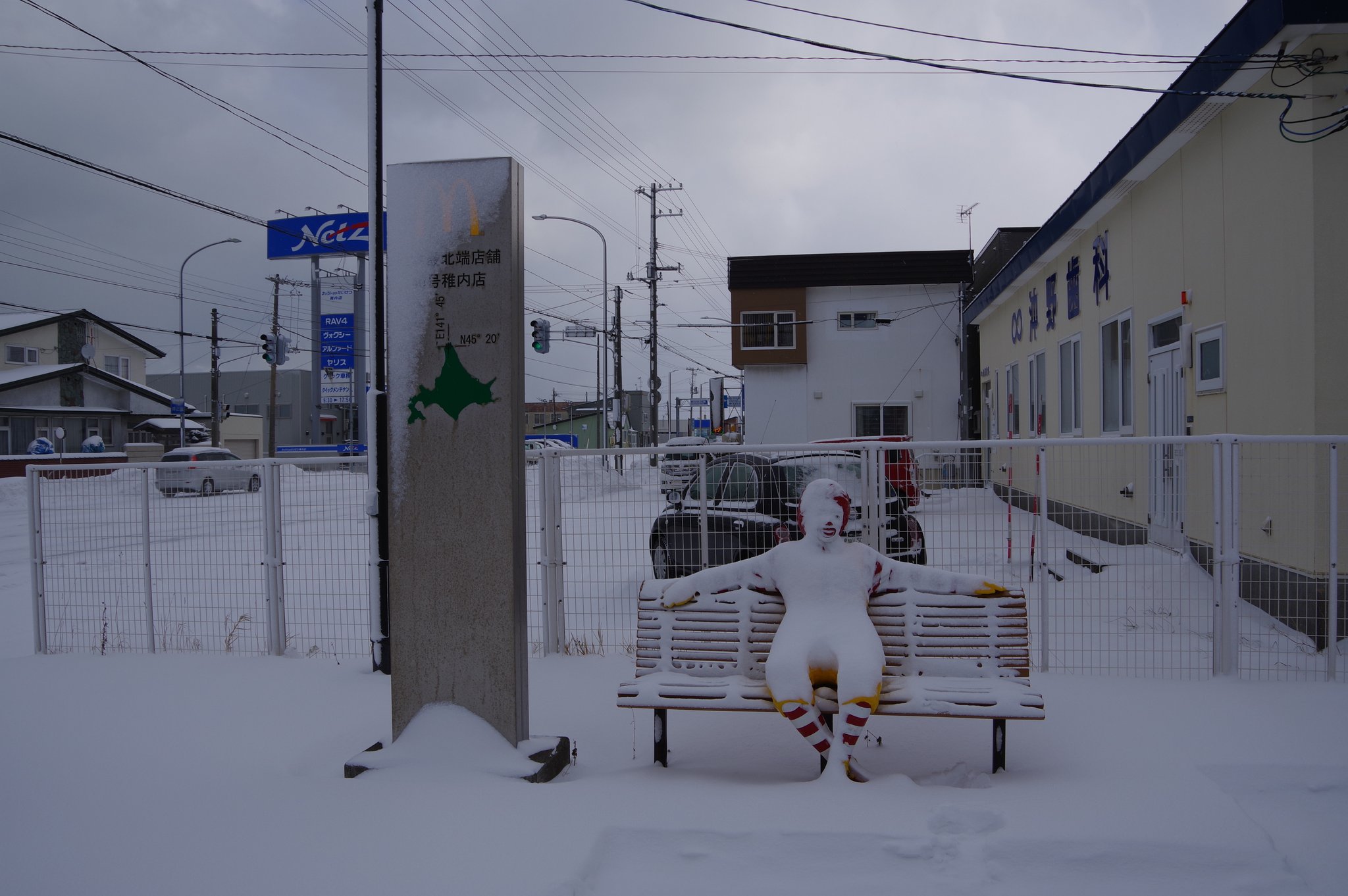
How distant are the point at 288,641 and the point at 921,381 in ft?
86.0

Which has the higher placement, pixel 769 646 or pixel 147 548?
pixel 147 548

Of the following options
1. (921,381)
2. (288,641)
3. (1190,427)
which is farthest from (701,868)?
(921,381)

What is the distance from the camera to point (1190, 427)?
915 centimetres

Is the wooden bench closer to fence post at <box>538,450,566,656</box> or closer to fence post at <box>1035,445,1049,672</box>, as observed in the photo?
fence post at <box>1035,445,1049,672</box>

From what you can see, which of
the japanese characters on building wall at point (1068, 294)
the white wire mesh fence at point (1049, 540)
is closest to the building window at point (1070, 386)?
the japanese characters on building wall at point (1068, 294)

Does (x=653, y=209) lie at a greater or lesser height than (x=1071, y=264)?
greater

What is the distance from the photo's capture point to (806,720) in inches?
150

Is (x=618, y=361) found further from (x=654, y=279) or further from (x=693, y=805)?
(x=693, y=805)

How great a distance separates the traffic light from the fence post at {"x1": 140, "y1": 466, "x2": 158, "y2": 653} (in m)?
21.8

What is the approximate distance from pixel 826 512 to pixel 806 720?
98 centimetres

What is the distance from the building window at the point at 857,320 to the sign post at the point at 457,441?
2743 centimetres

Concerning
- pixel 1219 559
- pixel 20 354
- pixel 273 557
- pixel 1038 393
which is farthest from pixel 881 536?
pixel 20 354

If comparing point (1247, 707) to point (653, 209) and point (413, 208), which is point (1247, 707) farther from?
point (653, 209)

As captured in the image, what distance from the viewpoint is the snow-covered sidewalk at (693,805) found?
3.10m
